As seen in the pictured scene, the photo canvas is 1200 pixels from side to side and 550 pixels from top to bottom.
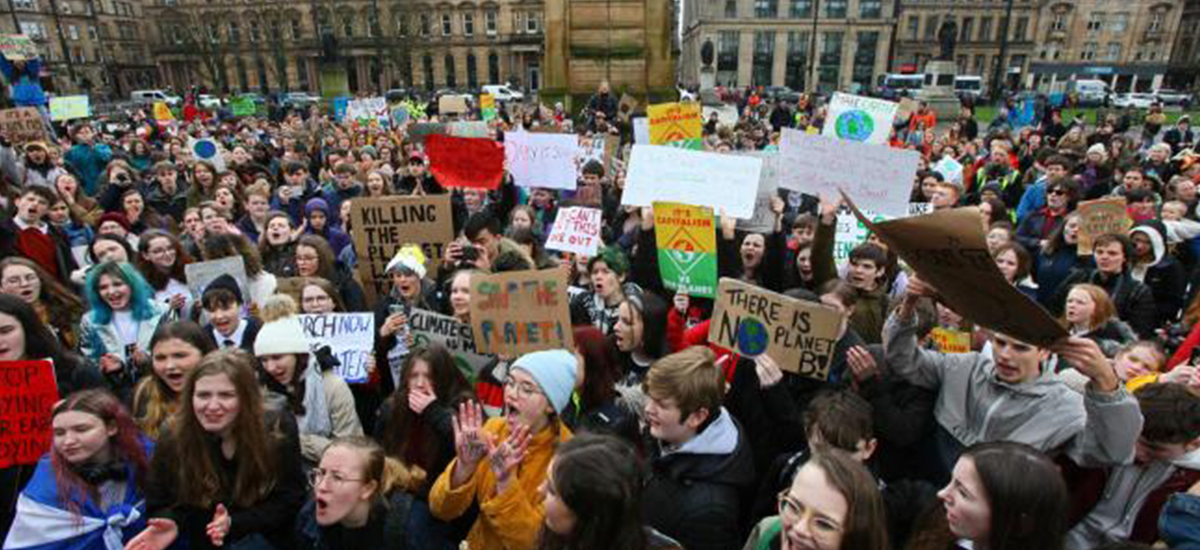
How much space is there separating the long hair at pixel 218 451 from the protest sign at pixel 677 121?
680 cm

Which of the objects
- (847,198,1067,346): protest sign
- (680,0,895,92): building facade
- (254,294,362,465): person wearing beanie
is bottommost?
(254,294,362,465): person wearing beanie

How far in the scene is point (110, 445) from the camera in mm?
2967

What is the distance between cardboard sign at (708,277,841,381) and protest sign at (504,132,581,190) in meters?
4.52

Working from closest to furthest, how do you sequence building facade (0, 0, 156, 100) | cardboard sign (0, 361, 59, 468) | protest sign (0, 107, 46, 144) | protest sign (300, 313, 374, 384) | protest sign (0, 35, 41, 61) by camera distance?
cardboard sign (0, 361, 59, 468) < protest sign (300, 313, 374, 384) < protest sign (0, 107, 46, 144) < protest sign (0, 35, 41, 61) < building facade (0, 0, 156, 100)

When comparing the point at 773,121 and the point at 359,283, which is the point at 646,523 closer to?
the point at 359,283

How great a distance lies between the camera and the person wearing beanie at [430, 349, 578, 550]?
262cm

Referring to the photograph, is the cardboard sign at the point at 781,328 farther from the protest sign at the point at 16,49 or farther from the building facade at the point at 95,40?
the building facade at the point at 95,40

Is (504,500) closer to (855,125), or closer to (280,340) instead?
(280,340)

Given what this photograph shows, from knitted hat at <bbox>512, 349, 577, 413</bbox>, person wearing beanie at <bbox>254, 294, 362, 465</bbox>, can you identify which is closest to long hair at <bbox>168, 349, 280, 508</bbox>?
person wearing beanie at <bbox>254, 294, 362, 465</bbox>

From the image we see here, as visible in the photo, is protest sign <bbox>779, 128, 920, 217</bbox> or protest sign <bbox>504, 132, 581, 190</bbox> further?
protest sign <bbox>504, 132, 581, 190</bbox>

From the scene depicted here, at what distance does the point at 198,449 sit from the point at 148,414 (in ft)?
2.69

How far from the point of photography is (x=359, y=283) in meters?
5.92

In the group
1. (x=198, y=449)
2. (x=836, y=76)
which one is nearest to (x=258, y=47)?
(x=836, y=76)

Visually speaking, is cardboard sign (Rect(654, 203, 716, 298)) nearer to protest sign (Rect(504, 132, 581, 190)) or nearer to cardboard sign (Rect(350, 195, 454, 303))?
cardboard sign (Rect(350, 195, 454, 303))
